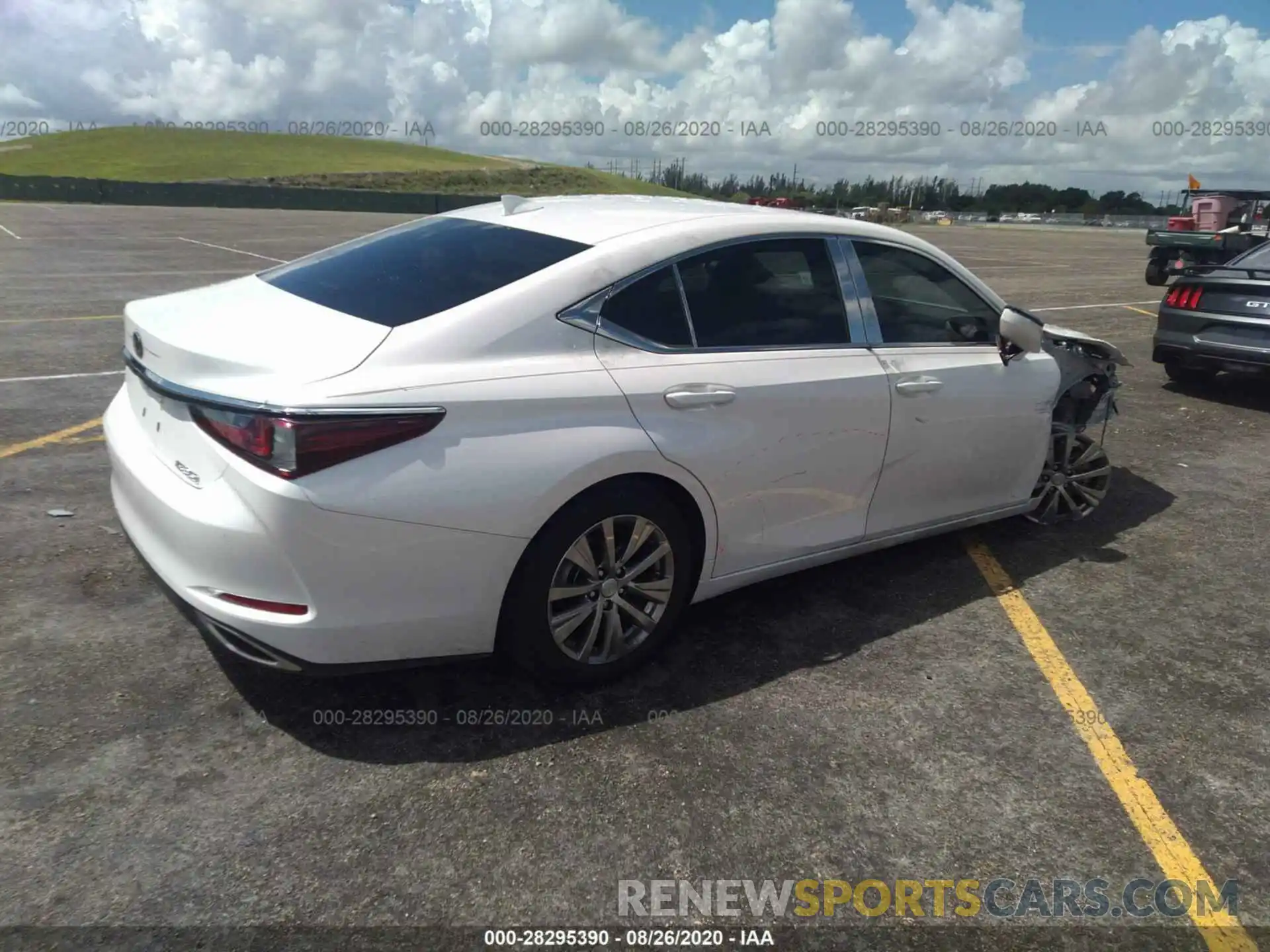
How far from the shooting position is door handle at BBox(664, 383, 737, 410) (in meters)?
3.21

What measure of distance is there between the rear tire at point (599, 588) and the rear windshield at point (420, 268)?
2.68 feet

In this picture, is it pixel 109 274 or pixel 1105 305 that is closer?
pixel 109 274

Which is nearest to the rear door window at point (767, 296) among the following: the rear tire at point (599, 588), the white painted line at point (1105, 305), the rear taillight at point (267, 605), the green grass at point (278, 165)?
the rear tire at point (599, 588)

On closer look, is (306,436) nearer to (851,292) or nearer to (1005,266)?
(851,292)

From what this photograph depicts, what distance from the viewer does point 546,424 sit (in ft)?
9.52

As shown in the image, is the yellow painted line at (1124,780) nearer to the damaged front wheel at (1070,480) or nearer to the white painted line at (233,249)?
the damaged front wheel at (1070,480)

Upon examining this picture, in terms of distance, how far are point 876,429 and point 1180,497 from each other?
3.15 meters

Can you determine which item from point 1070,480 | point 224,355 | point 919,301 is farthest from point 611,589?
point 1070,480

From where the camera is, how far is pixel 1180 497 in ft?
19.1

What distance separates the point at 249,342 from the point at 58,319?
8.97 metres

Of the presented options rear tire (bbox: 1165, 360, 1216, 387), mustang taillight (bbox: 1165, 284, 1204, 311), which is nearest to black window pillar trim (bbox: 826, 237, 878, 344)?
mustang taillight (bbox: 1165, 284, 1204, 311)

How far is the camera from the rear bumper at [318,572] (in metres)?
2.59

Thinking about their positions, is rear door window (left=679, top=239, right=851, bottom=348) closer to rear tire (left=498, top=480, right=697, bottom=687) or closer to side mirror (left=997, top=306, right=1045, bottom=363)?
rear tire (left=498, top=480, right=697, bottom=687)

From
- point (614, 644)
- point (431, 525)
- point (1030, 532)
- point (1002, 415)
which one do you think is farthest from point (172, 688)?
point (1030, 532)
